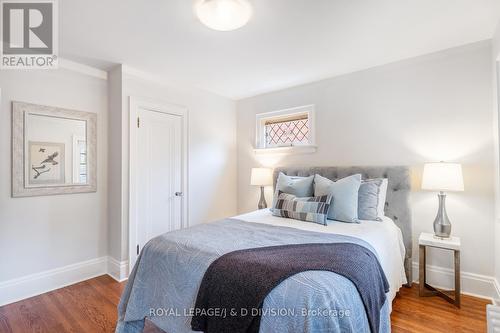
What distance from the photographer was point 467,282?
2336 mm

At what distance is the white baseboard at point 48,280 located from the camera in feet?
7.48

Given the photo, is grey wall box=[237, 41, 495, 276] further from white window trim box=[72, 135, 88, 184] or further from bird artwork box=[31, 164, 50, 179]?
bird artwork box=[31, 164, 50, 179]

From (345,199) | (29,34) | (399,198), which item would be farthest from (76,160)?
(399,198)

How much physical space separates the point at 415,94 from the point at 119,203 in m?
3.42

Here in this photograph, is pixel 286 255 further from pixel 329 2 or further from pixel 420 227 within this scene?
pixel 420 227

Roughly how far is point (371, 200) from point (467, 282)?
117 centimetres

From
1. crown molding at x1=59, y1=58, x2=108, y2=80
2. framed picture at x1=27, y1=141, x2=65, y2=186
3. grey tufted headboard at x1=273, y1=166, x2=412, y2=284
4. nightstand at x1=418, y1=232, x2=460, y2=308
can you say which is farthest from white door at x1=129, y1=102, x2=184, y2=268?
nightstand at x1=418, y1=232, x2=460, y2=308

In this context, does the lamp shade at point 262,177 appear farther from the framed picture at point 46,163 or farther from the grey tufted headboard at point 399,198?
the framed picture at point 46,163

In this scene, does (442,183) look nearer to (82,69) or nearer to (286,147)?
(286,147)

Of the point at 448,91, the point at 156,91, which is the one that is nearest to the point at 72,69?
the point at 156,91

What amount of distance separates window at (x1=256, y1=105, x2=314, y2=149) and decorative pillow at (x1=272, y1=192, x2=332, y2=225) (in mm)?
1136

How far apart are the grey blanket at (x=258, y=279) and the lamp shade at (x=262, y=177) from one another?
209cm

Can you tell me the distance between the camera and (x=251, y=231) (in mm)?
1917

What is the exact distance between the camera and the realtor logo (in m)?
1.81
